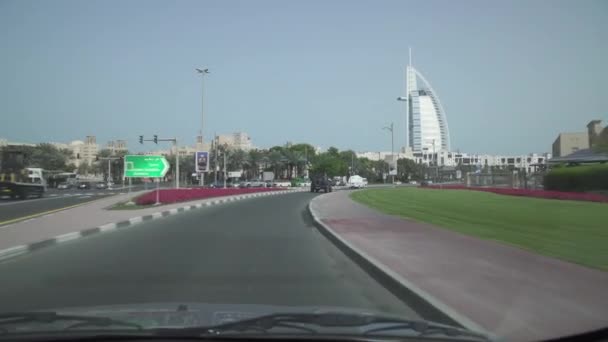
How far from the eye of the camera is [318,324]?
420cm

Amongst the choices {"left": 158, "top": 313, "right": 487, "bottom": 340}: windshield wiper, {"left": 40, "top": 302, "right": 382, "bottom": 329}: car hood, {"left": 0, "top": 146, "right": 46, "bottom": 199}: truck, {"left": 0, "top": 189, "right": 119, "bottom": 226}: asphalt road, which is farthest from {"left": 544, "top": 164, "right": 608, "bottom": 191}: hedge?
{"left": 0, "top": 146, "right": 46, "bottom": 199}: truck

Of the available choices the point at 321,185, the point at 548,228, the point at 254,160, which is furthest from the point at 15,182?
the point at 254,160

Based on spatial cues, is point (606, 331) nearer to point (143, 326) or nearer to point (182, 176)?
point (143, 326)

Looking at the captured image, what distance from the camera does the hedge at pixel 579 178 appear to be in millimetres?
34906

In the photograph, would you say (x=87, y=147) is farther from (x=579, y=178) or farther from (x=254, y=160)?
(x=579, y=178)

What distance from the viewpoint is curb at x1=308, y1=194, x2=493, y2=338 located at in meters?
5.63

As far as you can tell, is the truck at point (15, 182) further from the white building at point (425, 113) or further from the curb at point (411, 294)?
the white building at point (425, 113)

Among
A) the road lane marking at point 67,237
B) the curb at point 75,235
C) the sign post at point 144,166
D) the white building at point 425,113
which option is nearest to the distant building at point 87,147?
the white building at point 425,113

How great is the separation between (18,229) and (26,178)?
1115 inches

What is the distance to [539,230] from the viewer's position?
14906 mm

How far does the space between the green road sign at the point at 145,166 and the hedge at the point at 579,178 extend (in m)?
28.5

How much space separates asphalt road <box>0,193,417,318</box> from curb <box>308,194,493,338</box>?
0.15 m

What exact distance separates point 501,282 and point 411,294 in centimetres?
157

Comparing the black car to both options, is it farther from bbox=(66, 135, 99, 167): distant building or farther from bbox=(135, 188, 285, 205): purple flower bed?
bbox=(66, 135, 99, 167): distant building
